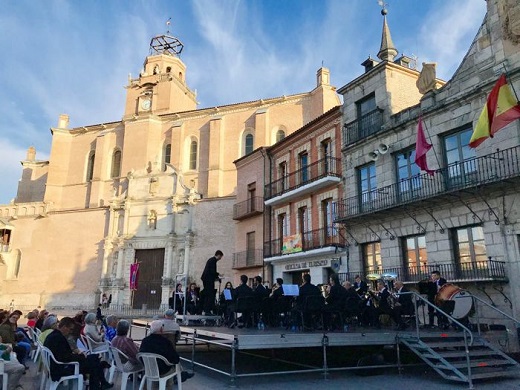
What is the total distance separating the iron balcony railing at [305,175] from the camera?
66.4 feet

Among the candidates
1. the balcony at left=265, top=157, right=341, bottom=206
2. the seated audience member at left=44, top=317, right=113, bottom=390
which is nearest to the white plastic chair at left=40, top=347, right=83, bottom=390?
the seated audience member at left=44, top=317, right=113, bottom=390

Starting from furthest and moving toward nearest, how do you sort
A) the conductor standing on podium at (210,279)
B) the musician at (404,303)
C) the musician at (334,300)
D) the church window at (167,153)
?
1. the church window at (167,153)
2. the conductor standing on podium at (210,279)
3. the musician at (404,303)
4. the musician at (334,300)

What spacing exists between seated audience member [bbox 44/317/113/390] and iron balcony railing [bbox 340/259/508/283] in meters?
10.2

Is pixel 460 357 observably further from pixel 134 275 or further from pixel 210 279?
pixel 134 275

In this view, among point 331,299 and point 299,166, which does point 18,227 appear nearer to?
point 299,166

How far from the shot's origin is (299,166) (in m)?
23.3

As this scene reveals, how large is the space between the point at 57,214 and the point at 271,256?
23.2 metres

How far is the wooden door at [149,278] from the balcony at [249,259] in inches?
336

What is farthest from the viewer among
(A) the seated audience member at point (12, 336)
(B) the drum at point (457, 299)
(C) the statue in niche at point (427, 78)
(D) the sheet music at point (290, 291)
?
(C) the statue in niche at point (427, 78)

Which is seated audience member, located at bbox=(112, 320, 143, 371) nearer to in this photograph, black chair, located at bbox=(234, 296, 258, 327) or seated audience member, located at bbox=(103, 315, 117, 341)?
seated audience member, located at bbox=(103, 315, 117, 341)

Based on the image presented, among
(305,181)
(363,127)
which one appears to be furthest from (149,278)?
(363,127)

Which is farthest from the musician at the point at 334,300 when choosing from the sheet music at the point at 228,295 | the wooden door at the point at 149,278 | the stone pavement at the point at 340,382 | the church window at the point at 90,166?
the church window at the point at 90,166

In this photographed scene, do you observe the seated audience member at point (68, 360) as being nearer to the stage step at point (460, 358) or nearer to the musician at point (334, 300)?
the musician at point (334, 300)

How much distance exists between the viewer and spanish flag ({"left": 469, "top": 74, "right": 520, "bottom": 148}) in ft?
36.2
